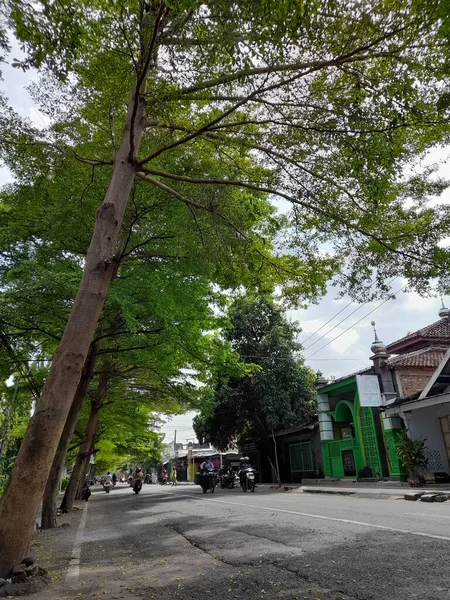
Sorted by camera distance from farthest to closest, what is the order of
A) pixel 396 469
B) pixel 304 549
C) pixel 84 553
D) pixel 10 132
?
pixel 396 469
pixel 10 132
pixel 84 553
pixel 304 549

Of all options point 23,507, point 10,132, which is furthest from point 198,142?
point 23,507

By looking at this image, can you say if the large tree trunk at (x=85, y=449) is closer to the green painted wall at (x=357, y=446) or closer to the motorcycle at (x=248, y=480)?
the motorcycle at (x=248, y=480)

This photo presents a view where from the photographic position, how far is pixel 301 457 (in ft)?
91.7

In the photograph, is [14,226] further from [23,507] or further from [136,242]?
[23,507]

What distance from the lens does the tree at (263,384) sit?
961 inches

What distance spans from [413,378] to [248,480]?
30.0 ft

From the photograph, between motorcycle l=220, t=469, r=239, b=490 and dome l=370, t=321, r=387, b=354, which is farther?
motorcycle l=220, t=469, r=239, b=490

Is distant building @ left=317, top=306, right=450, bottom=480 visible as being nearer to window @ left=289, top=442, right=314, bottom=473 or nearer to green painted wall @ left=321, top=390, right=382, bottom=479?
green painted wall @ left=321, top=390, right=382, bottom=479

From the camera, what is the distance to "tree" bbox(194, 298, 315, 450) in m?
24.4

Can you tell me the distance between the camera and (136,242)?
10.4 metres

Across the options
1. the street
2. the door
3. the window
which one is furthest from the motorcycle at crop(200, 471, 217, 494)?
the street

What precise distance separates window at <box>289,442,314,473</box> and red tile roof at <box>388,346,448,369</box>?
8748 millimetres

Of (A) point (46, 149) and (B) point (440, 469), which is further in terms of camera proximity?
(B) point (440, 469)

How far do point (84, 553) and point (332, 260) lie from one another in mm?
6966
